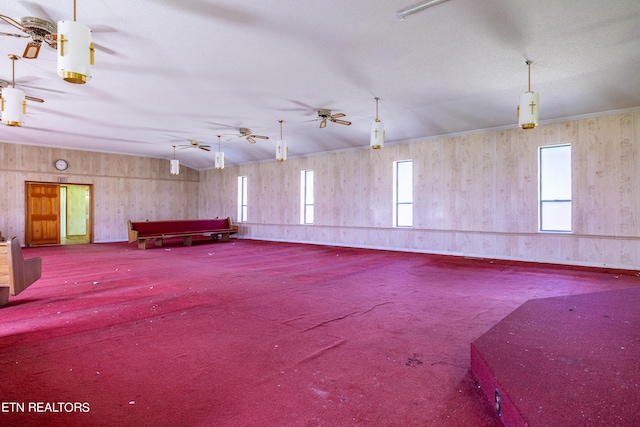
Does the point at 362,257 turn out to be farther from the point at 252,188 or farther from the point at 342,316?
the point at 252,188

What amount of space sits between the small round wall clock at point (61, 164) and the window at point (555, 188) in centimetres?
1410

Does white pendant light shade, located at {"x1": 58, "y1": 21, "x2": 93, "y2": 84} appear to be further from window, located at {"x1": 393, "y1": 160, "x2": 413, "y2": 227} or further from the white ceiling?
window, located at {"x1": 393, "y1": 160, "x2": 413, "y2": 227}

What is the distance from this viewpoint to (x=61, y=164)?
37.9ft

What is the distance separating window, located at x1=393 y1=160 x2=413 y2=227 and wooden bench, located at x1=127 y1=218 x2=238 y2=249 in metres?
6.35

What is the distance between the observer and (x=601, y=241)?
6645 millimetres

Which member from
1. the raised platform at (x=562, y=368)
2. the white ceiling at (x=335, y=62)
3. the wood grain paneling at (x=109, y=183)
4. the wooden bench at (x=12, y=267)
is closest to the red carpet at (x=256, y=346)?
the raised platform at (x=562, y=368)

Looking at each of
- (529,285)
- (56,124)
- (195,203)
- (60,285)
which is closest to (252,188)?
(195,203)

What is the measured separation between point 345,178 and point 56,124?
7831mm

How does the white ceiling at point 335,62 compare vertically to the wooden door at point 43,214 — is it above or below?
above

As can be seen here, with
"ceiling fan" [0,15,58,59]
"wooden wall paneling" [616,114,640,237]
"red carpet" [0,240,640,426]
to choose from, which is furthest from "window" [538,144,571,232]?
"ceiling fan" [0,15,58,59]

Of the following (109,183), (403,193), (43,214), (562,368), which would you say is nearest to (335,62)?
(562,368)

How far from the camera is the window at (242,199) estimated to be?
13711 millimetres

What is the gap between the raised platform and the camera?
5.38ft

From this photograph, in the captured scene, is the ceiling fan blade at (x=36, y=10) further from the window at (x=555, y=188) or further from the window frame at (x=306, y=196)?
the window at (x=555, y=188)
